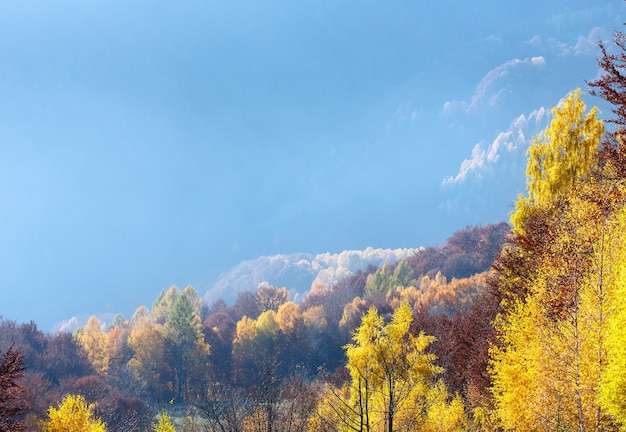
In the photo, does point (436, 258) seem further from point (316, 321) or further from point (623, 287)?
point (623, 287)

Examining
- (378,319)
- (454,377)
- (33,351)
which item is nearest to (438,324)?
(454,377)

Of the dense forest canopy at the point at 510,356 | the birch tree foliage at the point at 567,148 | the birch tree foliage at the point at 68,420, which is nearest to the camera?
the dense forest canopy at the point at 510,356

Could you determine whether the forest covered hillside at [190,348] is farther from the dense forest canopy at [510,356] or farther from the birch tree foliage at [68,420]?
the birch tree foliage at [68,420]

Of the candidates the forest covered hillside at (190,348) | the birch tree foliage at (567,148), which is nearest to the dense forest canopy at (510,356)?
the birch tree foliage at (567,148)

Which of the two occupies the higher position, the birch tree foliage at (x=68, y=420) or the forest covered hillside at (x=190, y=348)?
the forest covered hillside at (x=190, y=348)

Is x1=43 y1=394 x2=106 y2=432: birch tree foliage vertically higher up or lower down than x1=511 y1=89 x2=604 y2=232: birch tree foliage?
lower down

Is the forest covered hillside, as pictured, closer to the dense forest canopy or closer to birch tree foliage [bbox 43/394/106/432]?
the dense forest canopy

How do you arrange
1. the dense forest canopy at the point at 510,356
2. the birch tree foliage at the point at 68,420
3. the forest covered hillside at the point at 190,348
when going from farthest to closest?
1. the forest covered hillside at the point at 190,348
2. the birch tree foliage at the point at 68,420
3. the dense forest canopy at the point at 510,356

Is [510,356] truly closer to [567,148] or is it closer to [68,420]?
[567,148]

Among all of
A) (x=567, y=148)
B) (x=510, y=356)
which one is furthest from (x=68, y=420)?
→ (x=567, y=148)

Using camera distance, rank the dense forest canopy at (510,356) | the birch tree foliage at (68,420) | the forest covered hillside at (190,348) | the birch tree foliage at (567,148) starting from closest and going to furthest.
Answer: the dense forest canopy at (510,356) → the birch tree foliage at (567,148) → the birch tree foliage at (68,420) → the forest covered hillside at (190,348)

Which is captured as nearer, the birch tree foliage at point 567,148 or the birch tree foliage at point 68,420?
the birch tree foliage at point 567,148

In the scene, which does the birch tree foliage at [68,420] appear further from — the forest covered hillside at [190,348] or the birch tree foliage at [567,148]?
the birch tree foliage at [567,148]

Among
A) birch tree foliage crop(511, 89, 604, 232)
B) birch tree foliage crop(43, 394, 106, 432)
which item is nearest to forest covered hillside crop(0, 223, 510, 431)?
birch tree foliage crop(43, 394, 106, 432)
